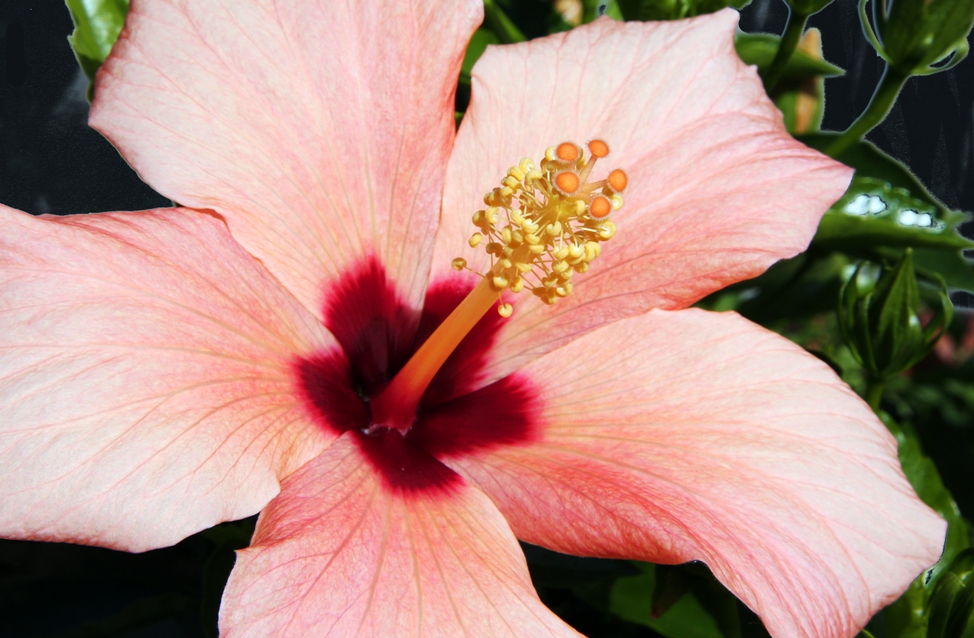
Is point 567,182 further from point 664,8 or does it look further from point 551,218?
point 664,8

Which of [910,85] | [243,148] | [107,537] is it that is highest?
[243,148]

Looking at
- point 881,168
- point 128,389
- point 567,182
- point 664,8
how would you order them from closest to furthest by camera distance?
point 128,389 < point 567,182 < point 664,8 < point 881,168

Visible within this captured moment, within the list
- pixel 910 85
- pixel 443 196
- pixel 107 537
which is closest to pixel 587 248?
pixel 443 196

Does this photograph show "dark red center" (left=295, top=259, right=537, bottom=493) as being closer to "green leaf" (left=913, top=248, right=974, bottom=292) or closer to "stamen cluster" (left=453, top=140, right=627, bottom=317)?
"stamen cluster" (left=453, top=140, right=627, bottom=317)

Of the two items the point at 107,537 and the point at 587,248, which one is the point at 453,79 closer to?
the point at 587,248

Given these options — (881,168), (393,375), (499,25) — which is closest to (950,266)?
(881,168)

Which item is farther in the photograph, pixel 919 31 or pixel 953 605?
pixel 919 31

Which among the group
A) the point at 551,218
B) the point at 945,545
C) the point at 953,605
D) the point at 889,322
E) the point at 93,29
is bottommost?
the point at 945,545

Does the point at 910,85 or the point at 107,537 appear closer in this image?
the point at 107,537
